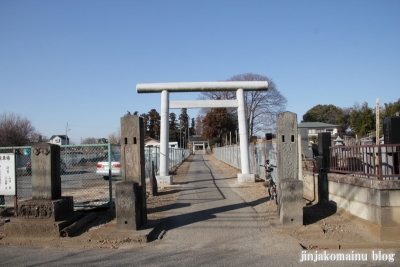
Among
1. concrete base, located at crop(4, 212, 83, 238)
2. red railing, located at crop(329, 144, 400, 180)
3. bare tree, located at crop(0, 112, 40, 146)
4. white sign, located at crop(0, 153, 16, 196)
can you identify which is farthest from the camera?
bare tree, located at crop(0, 112, 40, 146)

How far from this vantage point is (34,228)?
7.31 metres

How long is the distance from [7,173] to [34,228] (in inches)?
88.1

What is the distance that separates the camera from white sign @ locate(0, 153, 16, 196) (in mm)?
8781

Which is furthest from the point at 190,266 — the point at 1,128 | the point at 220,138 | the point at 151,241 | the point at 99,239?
the point at 220,138

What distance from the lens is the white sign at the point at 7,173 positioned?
878cm

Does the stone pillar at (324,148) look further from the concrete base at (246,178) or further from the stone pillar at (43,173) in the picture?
the stone pillar at (43,173)

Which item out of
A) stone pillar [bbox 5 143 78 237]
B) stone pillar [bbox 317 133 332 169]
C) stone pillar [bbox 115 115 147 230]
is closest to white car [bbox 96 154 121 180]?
stone pillar [bbox 5 143 78 237]

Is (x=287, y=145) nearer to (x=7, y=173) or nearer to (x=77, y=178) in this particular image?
(x=7, y=173)

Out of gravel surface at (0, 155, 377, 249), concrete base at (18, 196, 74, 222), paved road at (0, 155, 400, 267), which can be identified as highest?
concrete base at (18, 196, 74, 222)

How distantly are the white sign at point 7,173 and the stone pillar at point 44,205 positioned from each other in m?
1.40

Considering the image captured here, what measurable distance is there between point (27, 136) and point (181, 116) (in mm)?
75468

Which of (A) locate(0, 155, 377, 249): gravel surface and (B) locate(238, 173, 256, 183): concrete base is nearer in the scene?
(A) locate(0, 155, 377, 249): gravel surface

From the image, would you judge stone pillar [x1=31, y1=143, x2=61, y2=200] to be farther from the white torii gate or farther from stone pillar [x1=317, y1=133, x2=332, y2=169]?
the white torii gate

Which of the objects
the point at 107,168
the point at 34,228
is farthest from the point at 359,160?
the point at 107,168
